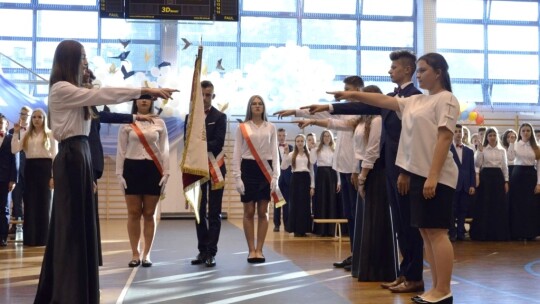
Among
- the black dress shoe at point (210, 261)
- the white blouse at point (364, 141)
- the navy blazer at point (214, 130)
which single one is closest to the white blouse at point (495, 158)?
the white blouse at point (364, 141)

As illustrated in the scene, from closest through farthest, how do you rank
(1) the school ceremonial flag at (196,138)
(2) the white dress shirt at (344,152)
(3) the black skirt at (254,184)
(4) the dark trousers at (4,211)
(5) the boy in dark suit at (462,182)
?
(1) the school ceremonial flag at (196,138), (2) the white dress shirt at (344,152), (3) the black skirt at (254,184), (4) the dark trousers at (4,211), (5) the boy in dark suit at (462,182)

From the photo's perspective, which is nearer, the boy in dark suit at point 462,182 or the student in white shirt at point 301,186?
the boy in dark suit at point 462,182

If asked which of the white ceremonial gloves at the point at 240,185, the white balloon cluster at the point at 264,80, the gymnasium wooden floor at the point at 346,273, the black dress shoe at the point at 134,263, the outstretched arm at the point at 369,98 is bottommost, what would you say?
the gymnasium wooden floor at the point at 346,273

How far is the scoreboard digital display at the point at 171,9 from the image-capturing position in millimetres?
11047

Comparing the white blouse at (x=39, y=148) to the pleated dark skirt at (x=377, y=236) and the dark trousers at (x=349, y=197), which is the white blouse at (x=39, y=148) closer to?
the dark trousers at (x=349, y=197)

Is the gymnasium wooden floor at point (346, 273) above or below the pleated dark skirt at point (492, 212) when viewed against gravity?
below

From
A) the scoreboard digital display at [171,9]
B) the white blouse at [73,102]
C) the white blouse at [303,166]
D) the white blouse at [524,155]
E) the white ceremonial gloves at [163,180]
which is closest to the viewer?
the white blouse at [73,102]

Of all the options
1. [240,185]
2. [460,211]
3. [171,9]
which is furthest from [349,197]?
[171,9]

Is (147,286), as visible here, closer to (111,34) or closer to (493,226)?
(493,226)

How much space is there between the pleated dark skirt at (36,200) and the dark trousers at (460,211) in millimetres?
5121

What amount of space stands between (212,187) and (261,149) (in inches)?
22.0

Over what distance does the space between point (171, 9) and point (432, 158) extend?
7564mm

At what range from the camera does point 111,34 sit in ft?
49.8

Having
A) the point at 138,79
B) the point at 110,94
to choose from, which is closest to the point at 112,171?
the point at 138,79
